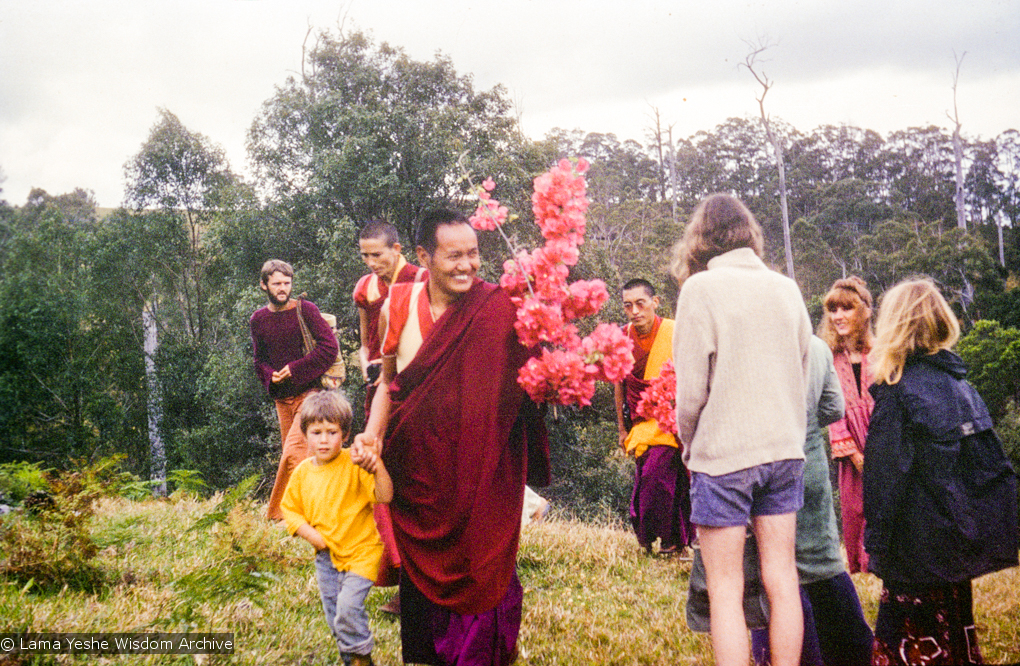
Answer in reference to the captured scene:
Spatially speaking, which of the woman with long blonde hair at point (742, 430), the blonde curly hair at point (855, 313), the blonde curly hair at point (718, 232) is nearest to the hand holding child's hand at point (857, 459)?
the blonde curly hair at point (855, 313)

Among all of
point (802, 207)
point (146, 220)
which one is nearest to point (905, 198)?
point (802, 207)

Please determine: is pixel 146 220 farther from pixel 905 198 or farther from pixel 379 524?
pixel 905 198

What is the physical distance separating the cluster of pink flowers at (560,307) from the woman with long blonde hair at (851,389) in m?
2.03

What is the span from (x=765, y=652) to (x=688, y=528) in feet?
7.15

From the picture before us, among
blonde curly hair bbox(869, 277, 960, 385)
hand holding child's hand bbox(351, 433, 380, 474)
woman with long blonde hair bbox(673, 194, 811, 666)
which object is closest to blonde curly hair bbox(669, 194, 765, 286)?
woman with long blonde hair bbox(673, 194, 811, 666)

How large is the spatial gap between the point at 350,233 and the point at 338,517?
8.68 m

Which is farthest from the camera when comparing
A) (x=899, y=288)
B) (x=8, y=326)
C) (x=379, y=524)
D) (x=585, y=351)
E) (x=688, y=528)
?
(x=8, y=326)

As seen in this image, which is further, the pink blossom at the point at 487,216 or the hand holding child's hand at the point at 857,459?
the hand holding child's hand at the point at 857,459

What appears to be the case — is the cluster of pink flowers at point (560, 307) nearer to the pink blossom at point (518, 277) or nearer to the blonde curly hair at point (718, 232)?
the pink blossom at point (518, 277)

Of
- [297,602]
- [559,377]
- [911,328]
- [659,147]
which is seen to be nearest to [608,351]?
[559,377]

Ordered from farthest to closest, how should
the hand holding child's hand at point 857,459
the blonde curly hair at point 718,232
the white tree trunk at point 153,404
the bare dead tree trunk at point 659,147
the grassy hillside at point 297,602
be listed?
the white tree trunk at point 153,404
the bare dead tree trunk at point 659,147
the hand holding child's hand at point 857,459
the grassy hillside at point 297,602
the blonde curly hair at point 718,232

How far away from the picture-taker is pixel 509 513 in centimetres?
288

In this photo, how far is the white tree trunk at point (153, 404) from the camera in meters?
19.1

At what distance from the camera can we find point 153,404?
1977cm
